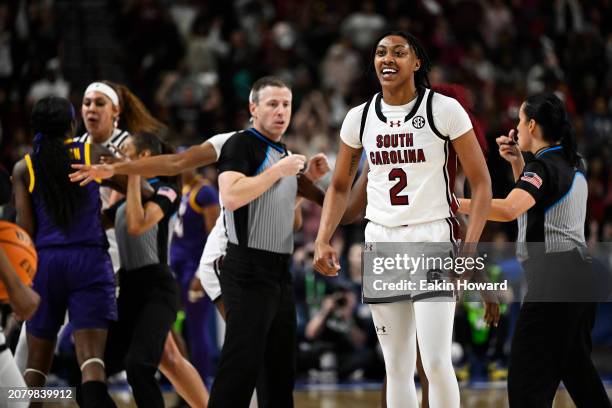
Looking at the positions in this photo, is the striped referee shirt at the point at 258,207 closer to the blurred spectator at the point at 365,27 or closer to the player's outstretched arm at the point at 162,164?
the player's outstretched arm at the point at 162,164

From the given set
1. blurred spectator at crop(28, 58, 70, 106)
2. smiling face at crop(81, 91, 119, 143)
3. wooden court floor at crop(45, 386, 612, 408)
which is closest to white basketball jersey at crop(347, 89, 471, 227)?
smiling face at crop(81, 91, 119, 143)

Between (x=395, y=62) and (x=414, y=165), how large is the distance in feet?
1.82

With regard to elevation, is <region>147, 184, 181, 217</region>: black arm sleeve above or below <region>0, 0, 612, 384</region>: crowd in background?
below

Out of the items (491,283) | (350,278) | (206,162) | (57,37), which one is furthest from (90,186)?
(57,37)

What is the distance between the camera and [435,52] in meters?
15.8

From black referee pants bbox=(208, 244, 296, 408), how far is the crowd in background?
5.61 m

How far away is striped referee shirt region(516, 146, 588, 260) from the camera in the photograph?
5.51 m

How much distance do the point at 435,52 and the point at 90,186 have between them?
34.5 ft

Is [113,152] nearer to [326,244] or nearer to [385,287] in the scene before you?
[326,244]

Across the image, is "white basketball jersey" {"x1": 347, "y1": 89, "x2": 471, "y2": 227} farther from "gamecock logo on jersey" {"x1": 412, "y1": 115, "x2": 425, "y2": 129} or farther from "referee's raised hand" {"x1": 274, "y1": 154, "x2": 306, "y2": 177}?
"referee's raised hand" {"x1": 274, "y1": 154, "x2": 306, "y2": 177}

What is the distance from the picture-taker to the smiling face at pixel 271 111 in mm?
5984

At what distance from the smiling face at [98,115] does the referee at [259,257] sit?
141 cm

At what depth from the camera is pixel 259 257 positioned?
5.82 meters

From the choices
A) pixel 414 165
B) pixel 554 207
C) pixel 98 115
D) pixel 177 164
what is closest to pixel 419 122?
pixel 414 165
